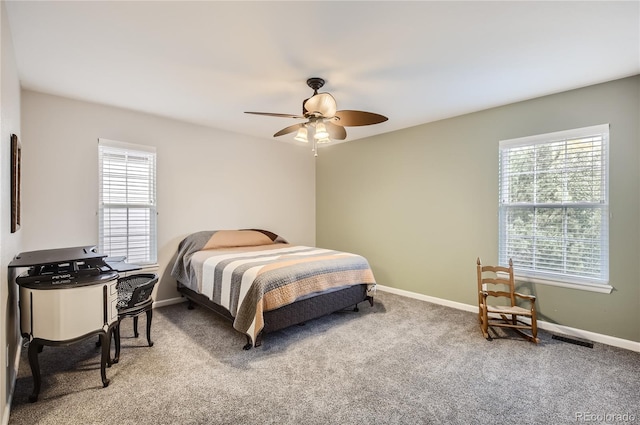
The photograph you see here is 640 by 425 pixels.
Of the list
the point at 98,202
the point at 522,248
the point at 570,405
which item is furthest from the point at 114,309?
the point at 522,248

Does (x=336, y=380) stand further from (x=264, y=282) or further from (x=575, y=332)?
(x=575, y=332)

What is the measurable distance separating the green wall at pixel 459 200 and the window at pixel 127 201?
9.55 ft

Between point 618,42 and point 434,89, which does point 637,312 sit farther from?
point 434,89

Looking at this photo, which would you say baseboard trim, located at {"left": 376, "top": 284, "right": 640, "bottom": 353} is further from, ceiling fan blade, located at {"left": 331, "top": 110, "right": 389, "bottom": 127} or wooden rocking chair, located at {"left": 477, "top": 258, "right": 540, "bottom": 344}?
ceiling fan blade, located at {"left": 331, "top": 110, "right": 389, "bottom": 127}

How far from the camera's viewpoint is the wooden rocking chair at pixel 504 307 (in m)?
2.84

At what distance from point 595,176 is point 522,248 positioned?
958 mm

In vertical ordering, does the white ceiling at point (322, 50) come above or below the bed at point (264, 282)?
above

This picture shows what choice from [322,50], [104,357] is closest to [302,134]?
[322,50]

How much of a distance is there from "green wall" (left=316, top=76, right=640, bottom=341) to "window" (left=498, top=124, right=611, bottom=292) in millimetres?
83

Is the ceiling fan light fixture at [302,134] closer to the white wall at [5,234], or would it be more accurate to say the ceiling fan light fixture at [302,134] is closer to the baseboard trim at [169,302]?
the white wall at [5,234]

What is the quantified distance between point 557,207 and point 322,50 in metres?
2.82

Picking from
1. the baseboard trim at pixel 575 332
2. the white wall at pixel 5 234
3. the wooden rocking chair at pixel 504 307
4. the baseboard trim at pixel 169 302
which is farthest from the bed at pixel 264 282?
the white wall at pixel 5 234

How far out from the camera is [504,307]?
3039 millimetres

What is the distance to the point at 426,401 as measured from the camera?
77.2 inches
